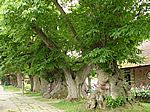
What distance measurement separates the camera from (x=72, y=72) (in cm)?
1867

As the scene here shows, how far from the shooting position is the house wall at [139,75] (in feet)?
66.6

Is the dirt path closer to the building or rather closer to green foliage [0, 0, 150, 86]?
green foliage [0, 0, 150, 86]

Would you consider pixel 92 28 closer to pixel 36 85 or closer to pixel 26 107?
pixel 26 107

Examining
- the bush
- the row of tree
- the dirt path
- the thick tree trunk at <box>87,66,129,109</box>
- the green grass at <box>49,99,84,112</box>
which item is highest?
the row of tree

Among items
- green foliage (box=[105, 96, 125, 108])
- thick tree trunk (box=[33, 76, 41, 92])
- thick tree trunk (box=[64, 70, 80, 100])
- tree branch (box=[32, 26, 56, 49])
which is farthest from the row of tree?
thick tree trunk (box=[33, 76, 41, 92])

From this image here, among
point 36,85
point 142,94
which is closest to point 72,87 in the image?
point 142,94

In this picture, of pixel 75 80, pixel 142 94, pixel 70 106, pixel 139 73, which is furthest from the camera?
pixel 139 73

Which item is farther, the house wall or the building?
the house wall

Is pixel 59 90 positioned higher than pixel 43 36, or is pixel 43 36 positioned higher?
pixel 43 36

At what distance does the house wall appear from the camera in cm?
2029

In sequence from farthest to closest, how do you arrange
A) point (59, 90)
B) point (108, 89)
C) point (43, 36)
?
point (59, 90), point (43, 36), point (108, 89)

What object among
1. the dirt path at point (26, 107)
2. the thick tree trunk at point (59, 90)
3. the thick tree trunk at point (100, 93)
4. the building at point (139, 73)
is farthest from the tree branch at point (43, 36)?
the building at point (139, 73)

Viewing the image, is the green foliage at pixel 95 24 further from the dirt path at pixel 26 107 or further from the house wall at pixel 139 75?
the house wall at pixel 139 75

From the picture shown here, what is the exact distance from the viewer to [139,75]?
2100 centimetres
